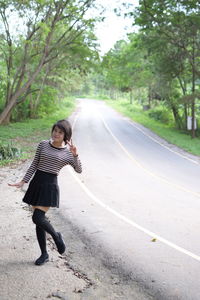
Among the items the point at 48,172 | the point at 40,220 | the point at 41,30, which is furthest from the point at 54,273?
the point at 41,30

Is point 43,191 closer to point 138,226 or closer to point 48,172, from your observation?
point 48,172

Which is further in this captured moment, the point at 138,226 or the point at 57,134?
the point at 138,226

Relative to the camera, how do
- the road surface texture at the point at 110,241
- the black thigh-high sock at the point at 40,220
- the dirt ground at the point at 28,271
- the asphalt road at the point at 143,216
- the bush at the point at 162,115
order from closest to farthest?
the dirt ground at the point at 28,271 → the road surface texture at the point at 110,241 → the black thigh-high sock at the point at 40,220 → the asphalt road at the point at 143,216 → the bush at the point at 162,115

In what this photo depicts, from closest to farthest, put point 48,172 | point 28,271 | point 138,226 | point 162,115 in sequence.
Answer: point 28,271 → point 48,172 → point 138,226 → point 162,115

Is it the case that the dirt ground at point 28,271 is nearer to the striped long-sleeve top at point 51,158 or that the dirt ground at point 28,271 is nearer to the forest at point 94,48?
the striped long-sleeve top at point 51,158

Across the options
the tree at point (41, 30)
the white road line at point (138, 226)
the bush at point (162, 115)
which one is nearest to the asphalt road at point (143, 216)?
the white road line at point (138, 226)

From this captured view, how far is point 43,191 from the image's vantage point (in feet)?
16.1

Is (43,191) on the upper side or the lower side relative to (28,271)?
upper

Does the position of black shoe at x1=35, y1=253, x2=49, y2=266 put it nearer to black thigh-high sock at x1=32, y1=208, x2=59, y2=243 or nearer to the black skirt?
black thigh-high sock at x1=32, y1=208, x2=59, y2=243

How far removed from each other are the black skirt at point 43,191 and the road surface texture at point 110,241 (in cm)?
94

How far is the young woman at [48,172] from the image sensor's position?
4.89 meters

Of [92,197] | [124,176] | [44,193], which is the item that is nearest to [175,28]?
[124,176]

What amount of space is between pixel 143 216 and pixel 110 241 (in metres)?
1.87

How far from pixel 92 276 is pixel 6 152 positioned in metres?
10.5
